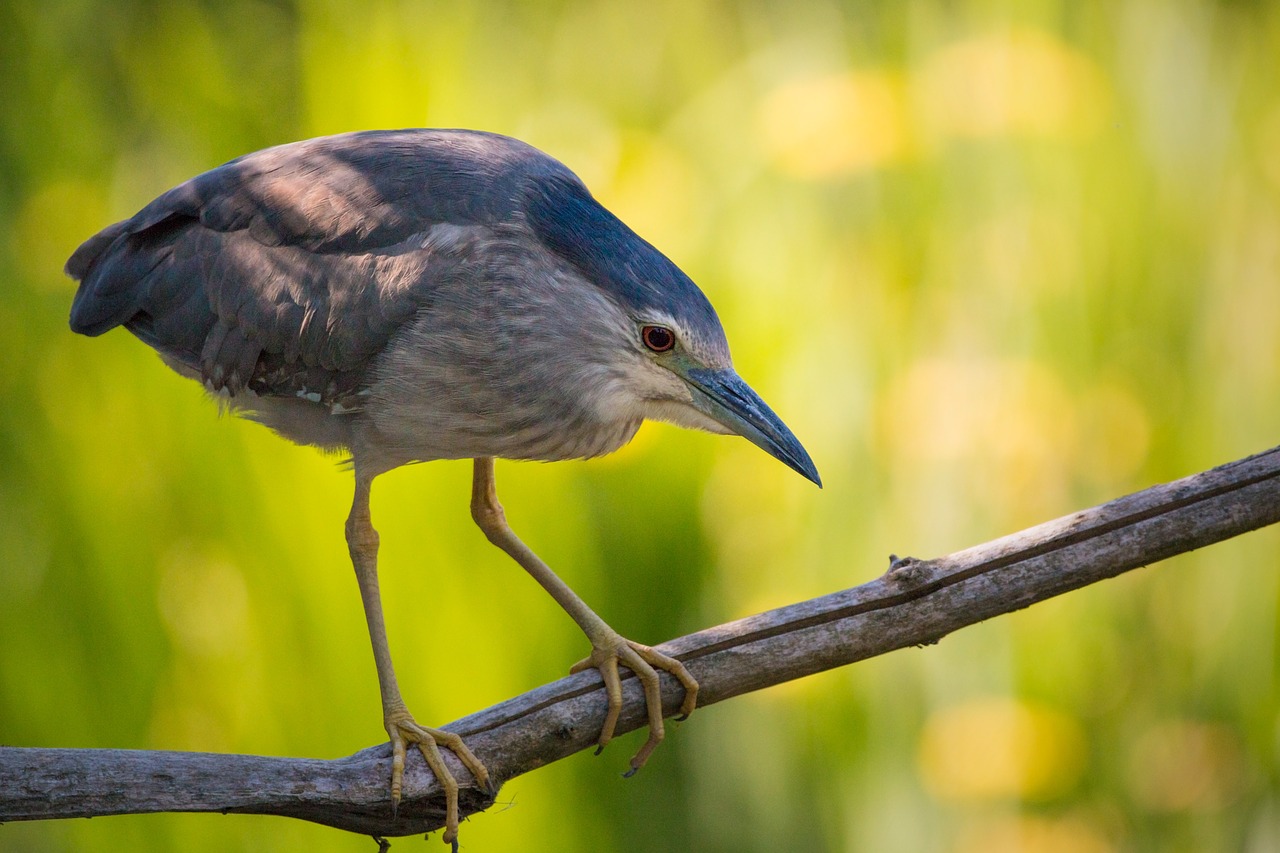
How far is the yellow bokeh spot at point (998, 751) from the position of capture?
3.01 m

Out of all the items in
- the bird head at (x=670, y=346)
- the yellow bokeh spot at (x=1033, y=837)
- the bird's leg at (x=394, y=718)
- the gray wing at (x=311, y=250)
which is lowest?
the yellow bokeh spot at (x=1033, y=837)

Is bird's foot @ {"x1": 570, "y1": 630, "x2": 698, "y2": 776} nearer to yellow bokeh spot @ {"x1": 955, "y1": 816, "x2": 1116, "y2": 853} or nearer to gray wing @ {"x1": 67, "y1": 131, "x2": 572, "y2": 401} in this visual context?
gray wing @ {"x1": 67, "y1": 131, "x2": 572, "y2": 401}

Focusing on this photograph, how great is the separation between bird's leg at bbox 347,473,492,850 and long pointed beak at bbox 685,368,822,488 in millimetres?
644

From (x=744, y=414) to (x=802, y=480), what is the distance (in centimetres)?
122

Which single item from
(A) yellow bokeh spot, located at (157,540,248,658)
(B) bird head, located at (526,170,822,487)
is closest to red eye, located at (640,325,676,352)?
(B) bird head, located at (526,170,822,487)

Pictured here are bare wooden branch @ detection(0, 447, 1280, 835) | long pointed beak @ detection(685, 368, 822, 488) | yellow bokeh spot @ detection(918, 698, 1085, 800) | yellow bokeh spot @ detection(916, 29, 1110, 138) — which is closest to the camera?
bare wooden branch @ detection(0, 447, 1280, 835)

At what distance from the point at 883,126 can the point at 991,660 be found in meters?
1.48

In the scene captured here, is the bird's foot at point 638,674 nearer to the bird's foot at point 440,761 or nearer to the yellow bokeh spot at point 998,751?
the bird's foot at point 440,761

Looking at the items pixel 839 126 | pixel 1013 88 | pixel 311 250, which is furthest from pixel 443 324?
pixel 1013 88

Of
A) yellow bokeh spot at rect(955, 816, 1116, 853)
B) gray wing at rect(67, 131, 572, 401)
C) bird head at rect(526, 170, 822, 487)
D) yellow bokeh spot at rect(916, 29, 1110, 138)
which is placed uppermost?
yellow bokeh spot at rect(916, 29, 1110, 138)

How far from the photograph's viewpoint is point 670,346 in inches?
82.9

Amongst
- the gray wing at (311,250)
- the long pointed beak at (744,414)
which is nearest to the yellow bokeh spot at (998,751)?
the long pointed beak at (744,414)

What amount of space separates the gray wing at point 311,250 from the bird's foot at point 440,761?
579mm

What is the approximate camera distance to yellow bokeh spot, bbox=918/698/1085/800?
3010mm
